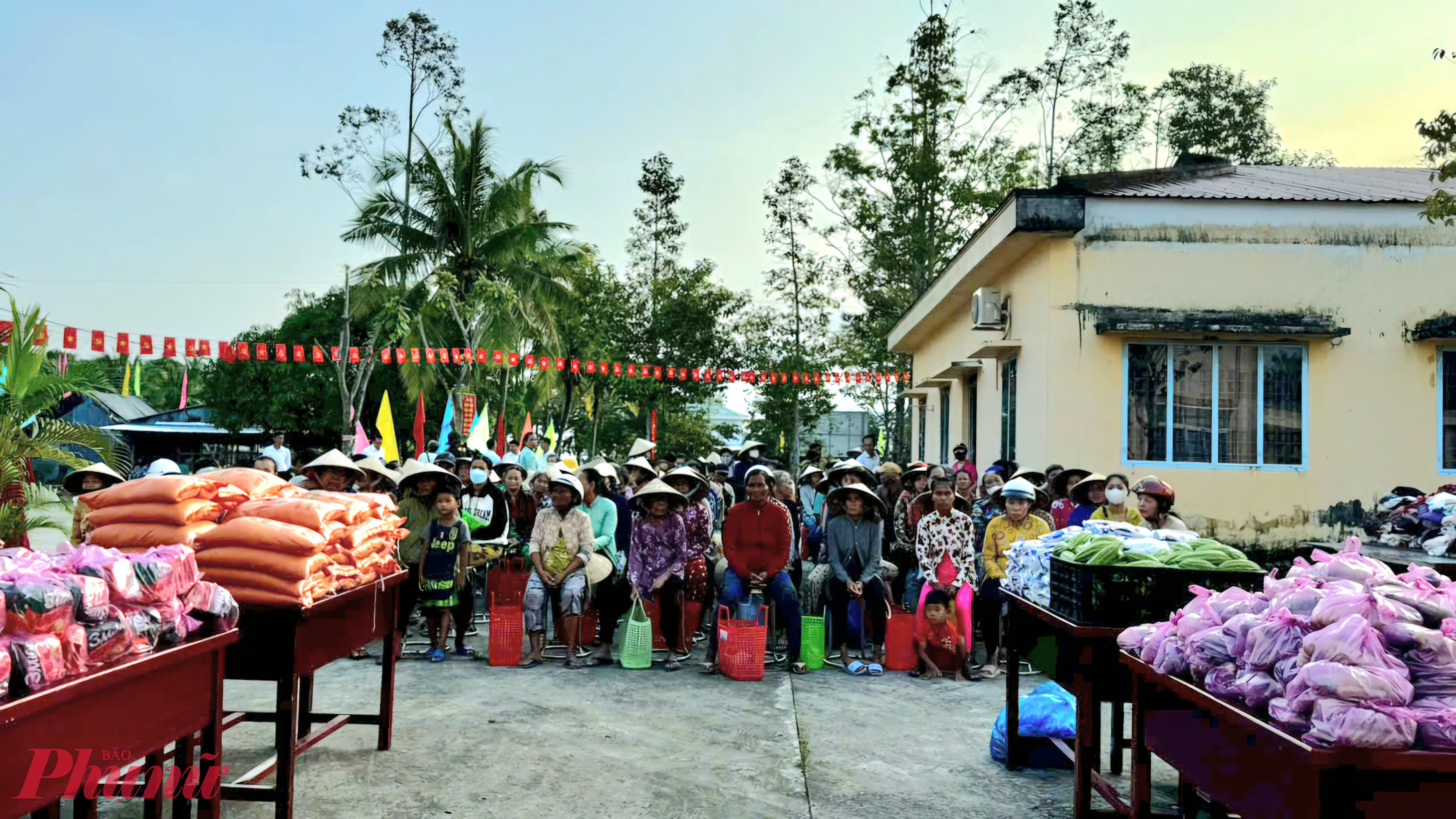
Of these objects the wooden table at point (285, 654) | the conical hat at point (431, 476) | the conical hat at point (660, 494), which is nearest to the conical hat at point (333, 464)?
the conical hat at point (431, 476)

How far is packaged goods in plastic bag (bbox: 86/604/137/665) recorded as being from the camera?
307 cm

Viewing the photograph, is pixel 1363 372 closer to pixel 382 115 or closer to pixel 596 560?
pixel 596 560

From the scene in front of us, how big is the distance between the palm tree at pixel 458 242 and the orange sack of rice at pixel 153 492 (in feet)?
58.2

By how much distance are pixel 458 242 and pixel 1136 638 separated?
2145 cm

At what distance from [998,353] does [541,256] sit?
13340 millimetres

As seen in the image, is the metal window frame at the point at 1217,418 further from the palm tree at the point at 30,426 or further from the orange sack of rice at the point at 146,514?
the palm tree at the point at 30,426

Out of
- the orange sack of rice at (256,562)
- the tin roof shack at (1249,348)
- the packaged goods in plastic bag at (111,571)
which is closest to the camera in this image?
the packaged goods in plastic bag at (111,571)

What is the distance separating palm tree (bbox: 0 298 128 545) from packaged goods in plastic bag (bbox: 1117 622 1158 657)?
27.3ft

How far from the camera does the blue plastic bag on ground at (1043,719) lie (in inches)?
221

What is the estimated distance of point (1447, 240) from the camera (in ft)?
39.0

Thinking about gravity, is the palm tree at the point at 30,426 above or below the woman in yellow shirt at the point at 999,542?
above

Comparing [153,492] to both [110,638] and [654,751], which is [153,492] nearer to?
[110,638]

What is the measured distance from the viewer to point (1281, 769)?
2.74m

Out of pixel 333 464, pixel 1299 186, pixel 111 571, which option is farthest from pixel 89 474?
pixel 1299 186
